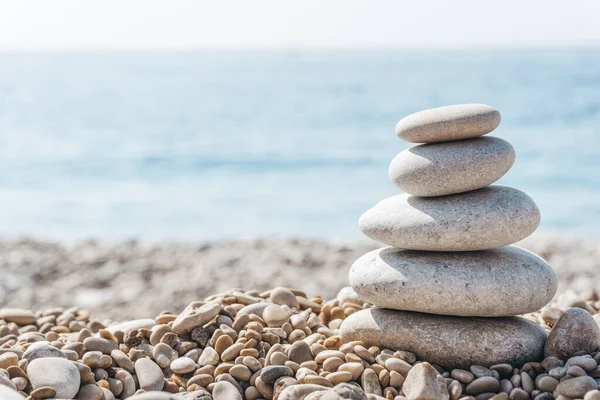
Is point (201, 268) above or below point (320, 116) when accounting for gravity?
below

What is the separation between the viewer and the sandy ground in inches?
311

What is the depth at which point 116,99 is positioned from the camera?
38.5 meters

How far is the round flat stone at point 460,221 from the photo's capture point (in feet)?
11.6

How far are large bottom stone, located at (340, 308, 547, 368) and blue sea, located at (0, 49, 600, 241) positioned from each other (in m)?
8.03

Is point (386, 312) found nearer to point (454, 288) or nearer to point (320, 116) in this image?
point (454, 288)

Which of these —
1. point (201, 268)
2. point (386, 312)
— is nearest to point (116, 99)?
point (201, 268)

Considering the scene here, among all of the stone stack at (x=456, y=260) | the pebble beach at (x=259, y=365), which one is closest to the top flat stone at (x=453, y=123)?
the stone stack at (x=456, y=260)

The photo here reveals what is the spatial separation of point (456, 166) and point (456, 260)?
469 millimetres

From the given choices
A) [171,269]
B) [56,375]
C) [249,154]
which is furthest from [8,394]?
[249,154]

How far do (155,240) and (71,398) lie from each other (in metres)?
8.38

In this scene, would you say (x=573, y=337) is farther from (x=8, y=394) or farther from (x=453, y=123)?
(x=8, y=394)

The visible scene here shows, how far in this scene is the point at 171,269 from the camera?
8.95 meters

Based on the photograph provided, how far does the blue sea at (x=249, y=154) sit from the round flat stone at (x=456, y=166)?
8101mm

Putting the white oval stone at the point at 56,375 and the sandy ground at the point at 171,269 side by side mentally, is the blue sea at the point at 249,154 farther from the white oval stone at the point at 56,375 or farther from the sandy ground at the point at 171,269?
the white oval stone at the point at 56,375
